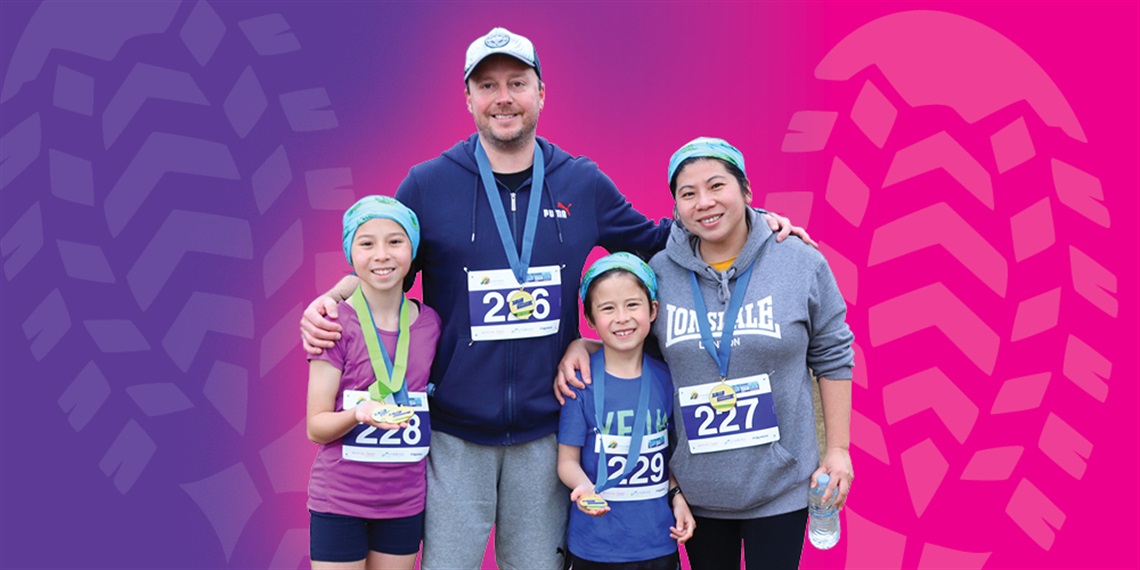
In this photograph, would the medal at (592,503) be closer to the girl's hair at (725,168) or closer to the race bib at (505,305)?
the race bib at (505,305)

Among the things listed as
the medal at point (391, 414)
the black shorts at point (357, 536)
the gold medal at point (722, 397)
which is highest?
the gold medal at point (722, 397)

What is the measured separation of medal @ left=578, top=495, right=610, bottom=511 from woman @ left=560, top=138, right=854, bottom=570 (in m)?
0.33

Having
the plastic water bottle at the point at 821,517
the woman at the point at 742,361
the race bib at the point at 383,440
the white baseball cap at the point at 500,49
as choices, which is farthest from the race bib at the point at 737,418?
the white baseball cap at the point at 500,49

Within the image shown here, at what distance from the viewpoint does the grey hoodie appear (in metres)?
3.17

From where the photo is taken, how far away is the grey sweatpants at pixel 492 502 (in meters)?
3.47

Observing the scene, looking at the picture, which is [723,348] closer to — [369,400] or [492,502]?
[492,502]

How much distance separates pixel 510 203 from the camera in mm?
3455

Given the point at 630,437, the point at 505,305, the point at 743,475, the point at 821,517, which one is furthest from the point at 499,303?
the point at 821,517

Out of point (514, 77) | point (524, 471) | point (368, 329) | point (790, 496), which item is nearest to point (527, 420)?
point (524, 471)

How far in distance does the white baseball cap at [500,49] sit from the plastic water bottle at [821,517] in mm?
1921

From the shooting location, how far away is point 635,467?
3.27 meters

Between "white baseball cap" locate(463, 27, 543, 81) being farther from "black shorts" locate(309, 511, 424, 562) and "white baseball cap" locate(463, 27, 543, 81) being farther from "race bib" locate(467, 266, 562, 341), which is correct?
"black shorts" locate(309, 511, 424, 562)

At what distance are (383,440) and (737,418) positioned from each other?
1.28 meters

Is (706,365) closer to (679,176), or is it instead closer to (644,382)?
(644,382)
